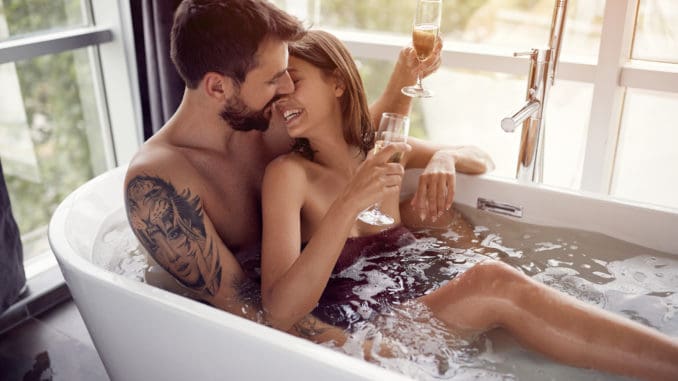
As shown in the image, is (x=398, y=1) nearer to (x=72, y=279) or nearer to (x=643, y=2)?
(x=643, y=2)

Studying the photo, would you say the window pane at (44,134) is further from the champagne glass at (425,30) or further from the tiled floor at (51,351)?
the champagne glass at (425,30)

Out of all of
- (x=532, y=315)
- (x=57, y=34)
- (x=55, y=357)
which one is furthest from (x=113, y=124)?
(x=532, y=315)

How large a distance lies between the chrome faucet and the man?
2.03 feet

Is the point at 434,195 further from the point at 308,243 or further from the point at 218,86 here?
the point at 218,86

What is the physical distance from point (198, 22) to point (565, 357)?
114 centimetres

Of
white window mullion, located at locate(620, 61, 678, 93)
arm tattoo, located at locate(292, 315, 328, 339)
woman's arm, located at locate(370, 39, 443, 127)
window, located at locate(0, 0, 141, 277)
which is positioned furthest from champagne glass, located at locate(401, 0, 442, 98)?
window, located at locate(0, 0, 141, 277)

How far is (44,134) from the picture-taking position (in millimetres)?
2859

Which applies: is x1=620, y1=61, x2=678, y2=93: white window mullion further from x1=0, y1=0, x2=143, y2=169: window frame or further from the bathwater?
x1=0, y1=0, x2=143, y2=169: window frame

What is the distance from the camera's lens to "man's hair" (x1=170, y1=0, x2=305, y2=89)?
1529mm

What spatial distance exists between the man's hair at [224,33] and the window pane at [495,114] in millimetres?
1426

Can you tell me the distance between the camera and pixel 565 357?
143 centimetres

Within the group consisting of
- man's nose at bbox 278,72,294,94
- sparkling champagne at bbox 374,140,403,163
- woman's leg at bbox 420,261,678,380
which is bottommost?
woman's leg at bbox 420,261,678,380

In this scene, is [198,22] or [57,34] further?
[57,34]

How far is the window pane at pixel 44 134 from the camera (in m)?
2.69
